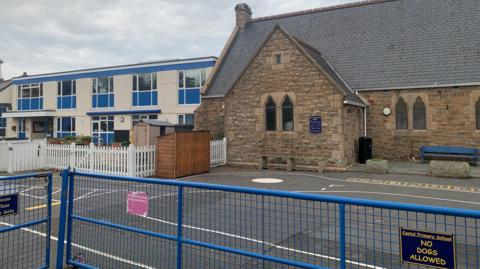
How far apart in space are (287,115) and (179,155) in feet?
20.7

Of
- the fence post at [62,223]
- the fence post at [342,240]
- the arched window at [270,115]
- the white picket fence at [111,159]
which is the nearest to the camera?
the fence post at [342,240]

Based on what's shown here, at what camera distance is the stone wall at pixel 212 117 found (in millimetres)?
22000

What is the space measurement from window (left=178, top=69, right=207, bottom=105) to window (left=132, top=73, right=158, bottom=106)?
2533 mm

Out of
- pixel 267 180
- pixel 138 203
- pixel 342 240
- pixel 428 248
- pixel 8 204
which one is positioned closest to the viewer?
pixel 428 248

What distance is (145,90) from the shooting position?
96.8 ft

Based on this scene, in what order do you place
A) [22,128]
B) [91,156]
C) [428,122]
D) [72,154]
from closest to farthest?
[91,156] → [72,154] → [428,122] → [22,128]

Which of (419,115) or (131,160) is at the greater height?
(419,115)

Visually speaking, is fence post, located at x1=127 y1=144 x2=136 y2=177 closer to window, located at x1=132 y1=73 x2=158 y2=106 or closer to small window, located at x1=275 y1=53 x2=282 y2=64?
small window, located at x1=275 y1=53 x2=282 y2=64

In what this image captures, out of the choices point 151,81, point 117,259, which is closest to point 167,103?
point 151,81

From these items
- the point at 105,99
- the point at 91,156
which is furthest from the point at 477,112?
the point at 105,99

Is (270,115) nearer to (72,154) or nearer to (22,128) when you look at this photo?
(72,154)

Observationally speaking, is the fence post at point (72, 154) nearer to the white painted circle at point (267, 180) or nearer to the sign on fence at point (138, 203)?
the white painted circle at point (267, 180)

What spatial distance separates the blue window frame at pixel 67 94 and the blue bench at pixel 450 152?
3097 centimetres

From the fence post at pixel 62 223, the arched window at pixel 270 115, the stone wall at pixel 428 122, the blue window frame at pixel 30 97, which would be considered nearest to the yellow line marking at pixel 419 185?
the arched window at pixel 270 115
